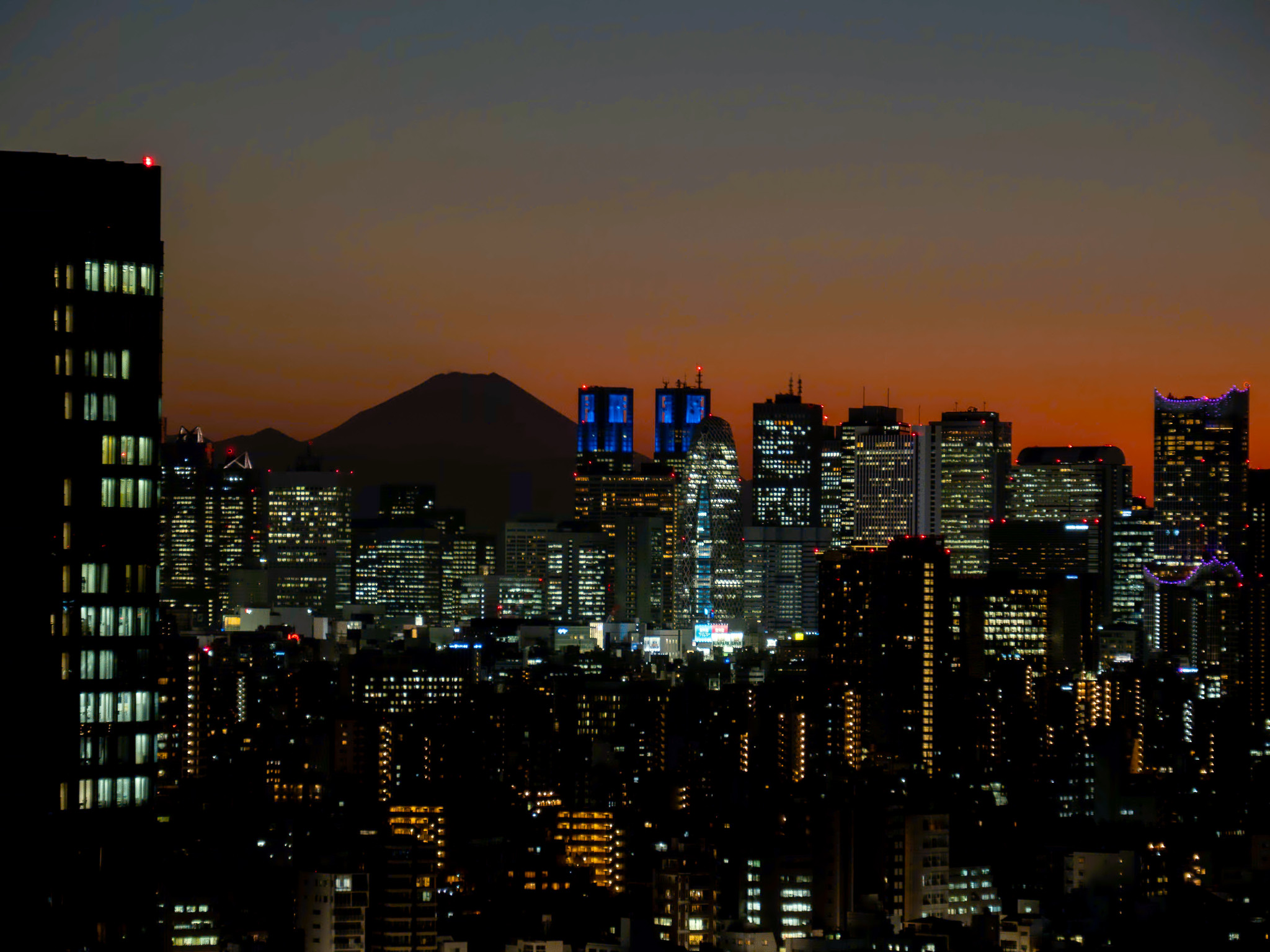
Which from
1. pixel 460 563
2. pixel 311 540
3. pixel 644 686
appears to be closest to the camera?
pixel 644 686

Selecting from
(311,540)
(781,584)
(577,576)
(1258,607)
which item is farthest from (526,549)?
(1258,607)

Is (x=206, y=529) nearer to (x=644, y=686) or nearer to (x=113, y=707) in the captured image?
(x=644, y=686)

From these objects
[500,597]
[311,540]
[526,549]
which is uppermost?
[311,540]

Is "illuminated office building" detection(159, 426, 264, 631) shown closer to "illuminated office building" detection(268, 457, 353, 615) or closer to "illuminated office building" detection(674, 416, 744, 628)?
"illuminated office building" detection(268, 457, 353, 615)

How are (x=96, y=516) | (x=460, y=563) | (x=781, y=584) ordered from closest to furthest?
(x=96, y=516), (x=781, y=584), (x=460, y=563)

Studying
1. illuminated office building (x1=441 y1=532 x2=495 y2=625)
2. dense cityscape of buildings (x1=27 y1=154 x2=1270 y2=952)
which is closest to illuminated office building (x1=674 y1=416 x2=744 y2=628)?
dense cityscape of buildings (x1=27 y1=154 x2=1270 y2=952)

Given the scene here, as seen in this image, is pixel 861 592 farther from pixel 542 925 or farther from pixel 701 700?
pixel 542 925

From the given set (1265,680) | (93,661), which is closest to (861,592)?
(1265,680)
